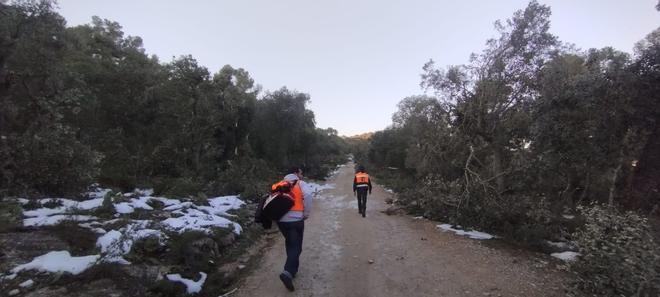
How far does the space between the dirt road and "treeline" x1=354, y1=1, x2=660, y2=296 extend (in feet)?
3.43

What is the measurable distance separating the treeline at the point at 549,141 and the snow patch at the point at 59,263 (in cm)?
745

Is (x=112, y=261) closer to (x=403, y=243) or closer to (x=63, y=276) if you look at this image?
(x=63, y=276)

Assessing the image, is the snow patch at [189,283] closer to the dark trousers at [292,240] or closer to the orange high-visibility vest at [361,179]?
the dark trousers at [292,240]

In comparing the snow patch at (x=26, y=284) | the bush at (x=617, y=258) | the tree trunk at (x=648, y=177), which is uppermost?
the tree trunk at (x=648, y=177)

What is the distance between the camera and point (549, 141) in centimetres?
884

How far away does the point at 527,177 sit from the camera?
1032 centimetres

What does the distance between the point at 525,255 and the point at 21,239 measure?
32.8 feet

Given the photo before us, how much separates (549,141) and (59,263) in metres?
10.9

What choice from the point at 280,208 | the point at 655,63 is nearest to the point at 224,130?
the point at 280,208

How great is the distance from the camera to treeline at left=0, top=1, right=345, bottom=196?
10766mm

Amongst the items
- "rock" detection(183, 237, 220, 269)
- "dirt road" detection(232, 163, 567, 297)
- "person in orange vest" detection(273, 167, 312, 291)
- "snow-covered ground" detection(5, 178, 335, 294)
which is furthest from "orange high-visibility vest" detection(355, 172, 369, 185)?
"person in orange vest" detection(273, 167, 312, 291)

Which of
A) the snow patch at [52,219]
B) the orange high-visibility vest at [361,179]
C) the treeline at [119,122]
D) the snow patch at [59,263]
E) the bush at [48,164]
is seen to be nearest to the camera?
the snow patch at [59,263]

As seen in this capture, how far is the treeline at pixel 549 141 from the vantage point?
4.94m

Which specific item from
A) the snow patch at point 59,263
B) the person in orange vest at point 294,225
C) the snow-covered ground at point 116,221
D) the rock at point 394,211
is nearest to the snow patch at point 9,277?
the snow-covered ground at point 116,221
